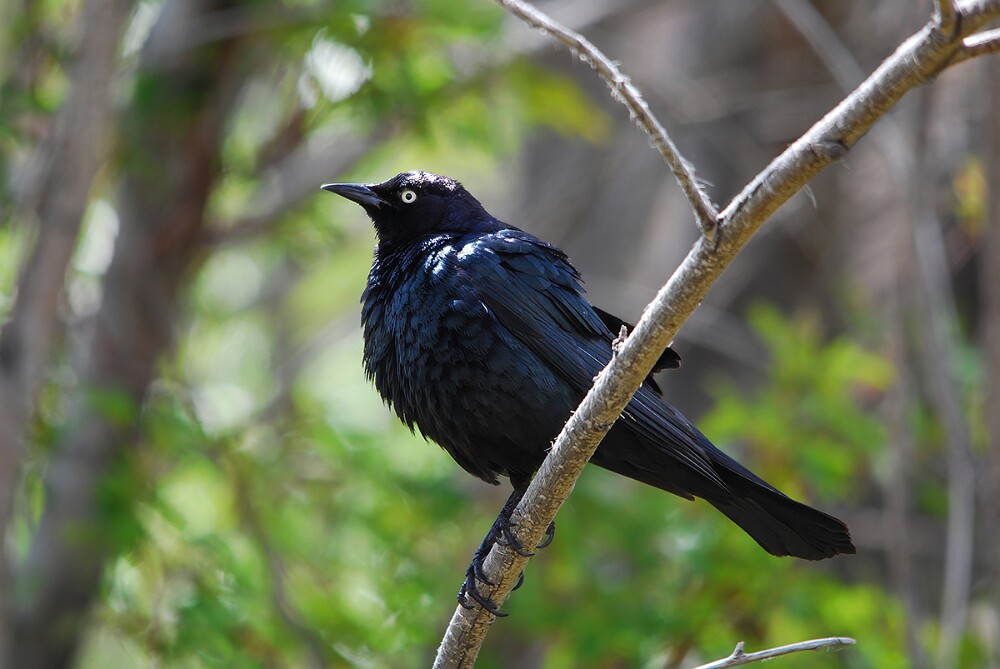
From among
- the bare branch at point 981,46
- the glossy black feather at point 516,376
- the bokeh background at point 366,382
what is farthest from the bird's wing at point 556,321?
the bokeh background at point 366,382

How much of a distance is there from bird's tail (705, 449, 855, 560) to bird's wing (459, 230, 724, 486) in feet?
0.33

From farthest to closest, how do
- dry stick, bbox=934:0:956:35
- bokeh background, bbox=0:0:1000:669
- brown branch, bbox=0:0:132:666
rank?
bokeh background, bbox=0:0:1000:669, brown branch, bbox=0:0:132:666, dry stick, bbox=934:0:956:35

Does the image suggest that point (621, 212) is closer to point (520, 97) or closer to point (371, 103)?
point (520, 97)

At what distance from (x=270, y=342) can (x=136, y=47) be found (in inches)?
125

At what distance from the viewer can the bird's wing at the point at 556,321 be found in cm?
318

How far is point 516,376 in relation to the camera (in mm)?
3359

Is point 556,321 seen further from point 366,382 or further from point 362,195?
point 366,382

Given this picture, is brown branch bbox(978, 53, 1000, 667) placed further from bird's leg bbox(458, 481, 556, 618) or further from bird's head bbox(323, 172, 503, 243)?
bird's leg bbox(458, 481, 556, 618)

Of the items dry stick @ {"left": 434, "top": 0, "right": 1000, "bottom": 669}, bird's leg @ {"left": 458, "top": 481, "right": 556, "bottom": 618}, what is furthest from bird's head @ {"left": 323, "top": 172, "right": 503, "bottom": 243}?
dry stick @ {"left": 434, "top": 0, "right": 1000, "bottom": 669}

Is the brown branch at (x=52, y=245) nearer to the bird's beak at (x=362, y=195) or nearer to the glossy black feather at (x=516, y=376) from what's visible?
the bird's beak at (x=362, y=195)

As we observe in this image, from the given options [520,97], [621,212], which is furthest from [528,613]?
[621,212]

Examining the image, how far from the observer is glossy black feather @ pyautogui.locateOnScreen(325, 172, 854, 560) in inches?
126

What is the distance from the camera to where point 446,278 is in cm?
350

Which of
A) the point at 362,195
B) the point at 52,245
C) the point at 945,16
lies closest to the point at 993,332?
the point at 362,195
